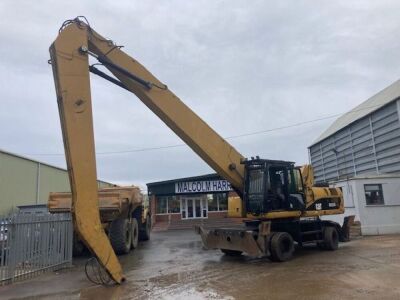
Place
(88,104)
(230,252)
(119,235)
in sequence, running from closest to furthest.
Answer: (88,104) < (230,252) < (119,235)

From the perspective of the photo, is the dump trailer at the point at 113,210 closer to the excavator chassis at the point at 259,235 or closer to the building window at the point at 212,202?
the excavator chassis at the point at 259,235

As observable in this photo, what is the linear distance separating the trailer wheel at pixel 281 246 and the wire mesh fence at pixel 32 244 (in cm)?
595

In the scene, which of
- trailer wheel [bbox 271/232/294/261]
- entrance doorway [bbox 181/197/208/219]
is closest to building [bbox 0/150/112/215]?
entrance doorway [bbox 181/197/208/219]

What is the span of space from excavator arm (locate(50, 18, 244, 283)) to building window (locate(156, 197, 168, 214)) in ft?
78.6

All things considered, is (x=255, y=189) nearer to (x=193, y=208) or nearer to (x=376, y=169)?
(x=376, y=169)

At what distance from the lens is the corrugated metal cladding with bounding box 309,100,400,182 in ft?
62.3

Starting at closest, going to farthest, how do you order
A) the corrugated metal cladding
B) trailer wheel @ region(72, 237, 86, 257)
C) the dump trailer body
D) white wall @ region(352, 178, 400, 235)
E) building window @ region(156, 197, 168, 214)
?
the dump trailer body < trailer wheel @ region(72, 237, 86, 257) < white wall @ region(352, 178, 400, 235) < the corrugated metal cladding < building window @ region(156, 197, 168, 214)

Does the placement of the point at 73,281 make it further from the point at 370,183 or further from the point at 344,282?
the point at 370,183

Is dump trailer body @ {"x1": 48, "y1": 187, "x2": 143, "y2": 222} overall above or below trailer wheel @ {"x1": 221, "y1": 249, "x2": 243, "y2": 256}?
above

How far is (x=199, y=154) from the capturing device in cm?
1146

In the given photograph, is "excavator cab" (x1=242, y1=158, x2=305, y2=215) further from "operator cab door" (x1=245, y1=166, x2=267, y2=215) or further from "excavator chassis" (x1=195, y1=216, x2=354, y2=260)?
"excavator chassis" (x1=195, y1=216, x2=354, y2=260)

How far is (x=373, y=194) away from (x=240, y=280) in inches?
494

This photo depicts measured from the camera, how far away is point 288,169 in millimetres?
12445

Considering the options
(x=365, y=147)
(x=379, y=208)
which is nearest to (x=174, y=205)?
(x=365, y=147)
